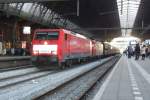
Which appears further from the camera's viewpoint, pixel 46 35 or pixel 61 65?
pixel 61 65

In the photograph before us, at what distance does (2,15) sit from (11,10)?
220cm

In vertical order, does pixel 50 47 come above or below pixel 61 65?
above

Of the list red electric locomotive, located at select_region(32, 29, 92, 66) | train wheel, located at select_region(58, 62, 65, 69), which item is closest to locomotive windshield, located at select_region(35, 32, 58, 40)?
red electric locomotive, located at select_region(32, 29, 92, 66)

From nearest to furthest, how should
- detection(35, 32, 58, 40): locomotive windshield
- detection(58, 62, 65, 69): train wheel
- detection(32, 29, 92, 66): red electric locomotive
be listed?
detection(32, 29, 92, 66): red electric locomotive → detection(58, 62, 65, 69): train wheel → detection(35, 32, 58, 40): locomotive windshield

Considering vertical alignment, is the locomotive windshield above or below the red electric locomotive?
above

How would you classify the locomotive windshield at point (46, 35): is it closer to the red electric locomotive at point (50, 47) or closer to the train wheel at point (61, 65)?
the red electric locomotive at point (50, 47)

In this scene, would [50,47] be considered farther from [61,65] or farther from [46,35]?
[61,65]

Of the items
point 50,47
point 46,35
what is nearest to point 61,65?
point 50,47

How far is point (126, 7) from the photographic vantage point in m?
73.8

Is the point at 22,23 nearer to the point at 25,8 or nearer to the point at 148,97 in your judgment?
the point at 25,8

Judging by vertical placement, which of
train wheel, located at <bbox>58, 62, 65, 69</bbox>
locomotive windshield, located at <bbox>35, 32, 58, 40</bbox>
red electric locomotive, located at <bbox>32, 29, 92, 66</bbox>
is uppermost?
locomotive windshield, located at <bbox>35, 32, 58, 40</bbox>

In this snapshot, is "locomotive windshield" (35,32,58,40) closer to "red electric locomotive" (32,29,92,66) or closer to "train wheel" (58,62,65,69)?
"red electric locomotive" (32,29,92,66)

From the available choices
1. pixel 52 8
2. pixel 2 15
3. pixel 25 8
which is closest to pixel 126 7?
pixel 52 8

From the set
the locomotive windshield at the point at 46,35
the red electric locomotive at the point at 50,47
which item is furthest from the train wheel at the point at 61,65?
the locomotive windshield at the point at 46,35
